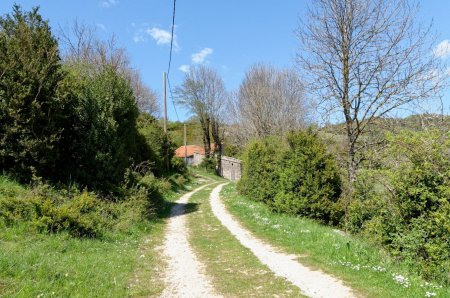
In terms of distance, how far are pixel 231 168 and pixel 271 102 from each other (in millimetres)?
19463

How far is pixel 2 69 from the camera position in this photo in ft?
36.3

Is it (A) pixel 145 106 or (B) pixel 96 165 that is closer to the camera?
(B) pixel 96 165

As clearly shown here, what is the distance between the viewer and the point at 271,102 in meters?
34.5

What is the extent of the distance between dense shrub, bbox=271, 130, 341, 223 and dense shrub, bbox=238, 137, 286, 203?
202cm

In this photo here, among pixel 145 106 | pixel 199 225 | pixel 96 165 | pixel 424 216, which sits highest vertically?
pixel 145 106

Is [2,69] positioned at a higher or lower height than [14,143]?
higher

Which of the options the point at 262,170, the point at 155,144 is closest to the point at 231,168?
the point at 155,144

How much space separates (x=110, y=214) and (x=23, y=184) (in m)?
2.82

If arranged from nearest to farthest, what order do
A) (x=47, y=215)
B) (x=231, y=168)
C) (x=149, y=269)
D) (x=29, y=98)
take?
(x=149, y=269) → (x=47, y=215) → (x=29, y=98) → (x=231, y=168)

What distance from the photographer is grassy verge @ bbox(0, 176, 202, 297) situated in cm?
565

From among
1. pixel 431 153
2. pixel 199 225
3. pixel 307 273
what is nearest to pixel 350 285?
pixel 307 273

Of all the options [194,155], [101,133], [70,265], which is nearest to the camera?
[70,265]

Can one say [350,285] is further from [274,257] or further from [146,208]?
[146,208]

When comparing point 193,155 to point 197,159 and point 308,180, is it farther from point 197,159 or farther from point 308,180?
point 308,180
